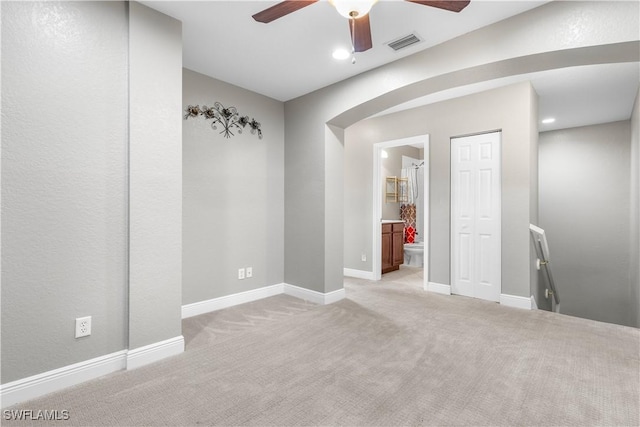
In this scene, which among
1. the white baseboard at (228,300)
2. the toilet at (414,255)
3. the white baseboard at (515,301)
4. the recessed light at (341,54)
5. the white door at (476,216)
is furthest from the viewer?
the toilet at (414,255)

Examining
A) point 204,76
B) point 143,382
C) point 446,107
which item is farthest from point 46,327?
point 446,107

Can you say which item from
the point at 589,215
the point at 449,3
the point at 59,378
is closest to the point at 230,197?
the point at 59,378

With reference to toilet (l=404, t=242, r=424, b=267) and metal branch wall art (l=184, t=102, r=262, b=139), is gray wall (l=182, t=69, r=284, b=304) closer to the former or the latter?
metal branch wall art (l=184, t=102, r=262, b=139)

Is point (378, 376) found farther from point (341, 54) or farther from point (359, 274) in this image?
point (359, 274)

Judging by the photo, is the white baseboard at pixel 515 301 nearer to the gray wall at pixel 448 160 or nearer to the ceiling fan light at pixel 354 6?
the gray wall at pixel 448 160

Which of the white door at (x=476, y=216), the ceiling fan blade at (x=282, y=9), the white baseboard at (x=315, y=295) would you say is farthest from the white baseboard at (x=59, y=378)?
the white door at (x=476, y=216)

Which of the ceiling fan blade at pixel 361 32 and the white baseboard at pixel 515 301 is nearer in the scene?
the ceiling fan blade at pixel 361 32

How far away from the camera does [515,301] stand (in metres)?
3.64

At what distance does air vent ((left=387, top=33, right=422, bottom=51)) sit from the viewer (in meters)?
2.63

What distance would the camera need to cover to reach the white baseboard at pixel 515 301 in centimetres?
356

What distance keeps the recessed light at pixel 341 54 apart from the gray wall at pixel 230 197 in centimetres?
135

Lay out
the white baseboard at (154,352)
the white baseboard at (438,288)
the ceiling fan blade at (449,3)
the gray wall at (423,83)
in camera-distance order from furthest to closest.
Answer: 1. the white baseboard at (438,288)
2. the white baseboard at (154,352)
3. the gray wall at (423,83)
4. the ceiling fan blade at (449,3)

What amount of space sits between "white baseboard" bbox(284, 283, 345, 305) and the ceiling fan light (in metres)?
2.86

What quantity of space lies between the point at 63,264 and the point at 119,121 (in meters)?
1.01
